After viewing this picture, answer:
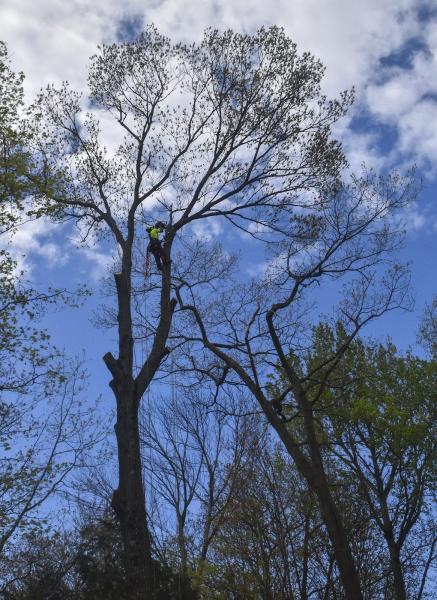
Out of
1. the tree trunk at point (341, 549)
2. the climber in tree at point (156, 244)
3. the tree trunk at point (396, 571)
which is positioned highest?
the climber in tree at point (156, 244)

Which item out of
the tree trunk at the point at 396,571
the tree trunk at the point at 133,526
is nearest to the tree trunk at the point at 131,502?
the tree trunk at the point at 133,526

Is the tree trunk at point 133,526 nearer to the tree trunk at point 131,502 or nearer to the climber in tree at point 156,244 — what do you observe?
the tree trunk at point 131,502

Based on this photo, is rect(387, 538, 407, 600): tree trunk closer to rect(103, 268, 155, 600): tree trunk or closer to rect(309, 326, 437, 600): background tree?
rect(309, 326, 437, 600): background tree

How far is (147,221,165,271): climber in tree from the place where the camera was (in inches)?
444

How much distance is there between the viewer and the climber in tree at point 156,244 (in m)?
11.3

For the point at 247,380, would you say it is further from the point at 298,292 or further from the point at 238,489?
the point at 238,489

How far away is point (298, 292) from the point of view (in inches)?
463

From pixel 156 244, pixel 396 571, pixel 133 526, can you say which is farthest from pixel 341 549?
pixel 396 571

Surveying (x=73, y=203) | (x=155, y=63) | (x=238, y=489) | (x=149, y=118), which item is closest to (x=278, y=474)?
(x=238, y=489)

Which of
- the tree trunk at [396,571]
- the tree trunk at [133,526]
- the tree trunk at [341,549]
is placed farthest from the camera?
the tree trunk at [396,571]

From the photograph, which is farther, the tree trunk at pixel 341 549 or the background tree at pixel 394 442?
the background tree at pixel 394 442

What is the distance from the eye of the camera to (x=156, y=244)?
1139 centimetres

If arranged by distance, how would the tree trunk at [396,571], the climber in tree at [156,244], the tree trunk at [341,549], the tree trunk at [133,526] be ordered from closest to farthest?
the tree trunk at [133,526], the tree trunk at [341,549], the climber in tree at [156,244], the tree trunk at [396,571]

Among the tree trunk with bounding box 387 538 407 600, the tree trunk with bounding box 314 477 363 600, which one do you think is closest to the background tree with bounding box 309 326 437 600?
the tree trunk with bounding box 387 538 407 600
